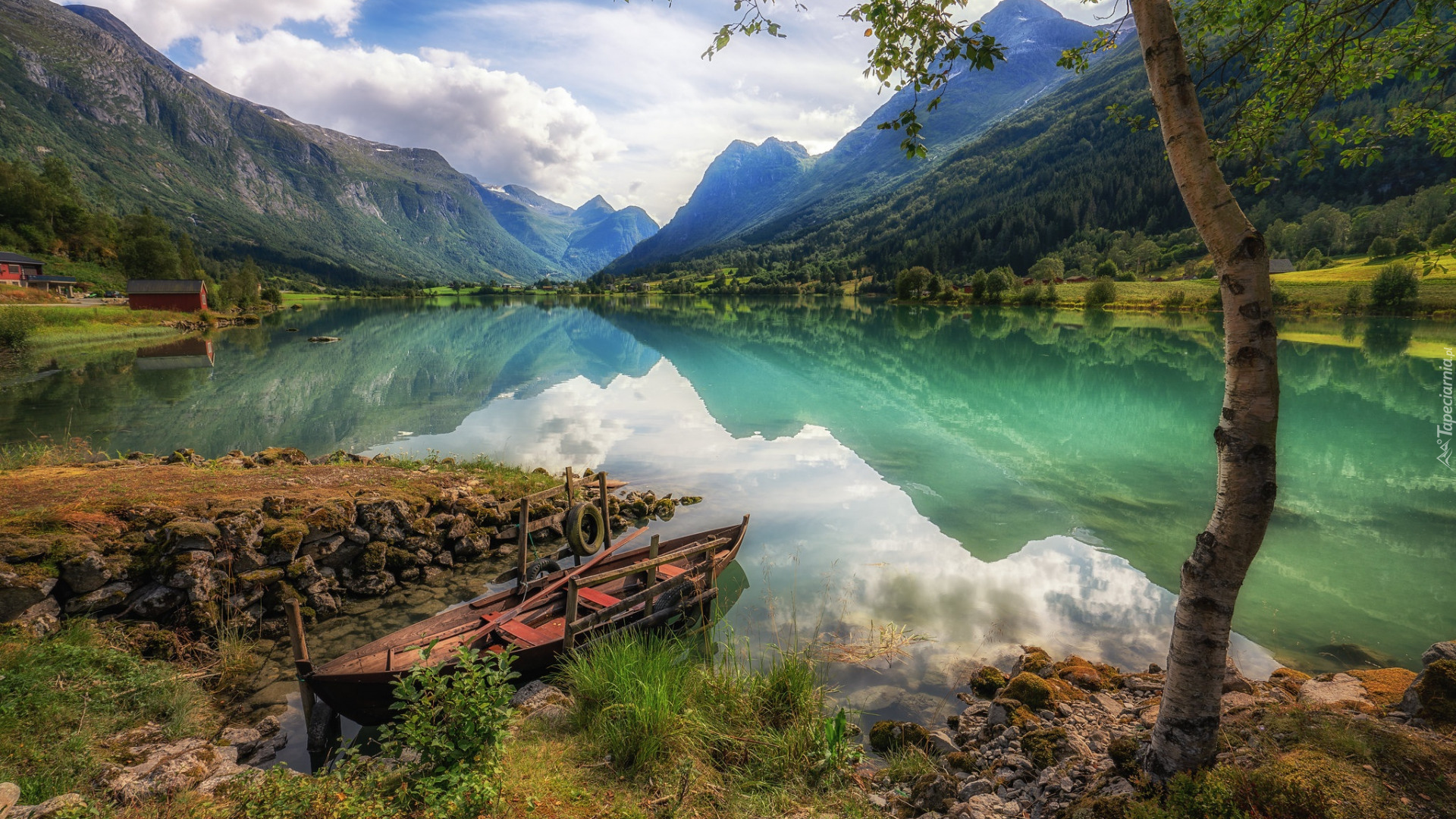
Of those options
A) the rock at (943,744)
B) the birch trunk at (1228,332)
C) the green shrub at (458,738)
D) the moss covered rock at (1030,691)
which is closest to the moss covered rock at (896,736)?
the rock at (943,744)

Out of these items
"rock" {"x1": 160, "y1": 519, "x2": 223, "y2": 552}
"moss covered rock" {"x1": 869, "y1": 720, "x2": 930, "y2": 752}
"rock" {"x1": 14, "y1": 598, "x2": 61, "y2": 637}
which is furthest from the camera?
"rock" {"x1": 160, "y1": 519, "x2": 223, "y2": 552}

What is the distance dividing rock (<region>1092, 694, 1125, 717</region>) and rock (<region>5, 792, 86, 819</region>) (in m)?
10.7

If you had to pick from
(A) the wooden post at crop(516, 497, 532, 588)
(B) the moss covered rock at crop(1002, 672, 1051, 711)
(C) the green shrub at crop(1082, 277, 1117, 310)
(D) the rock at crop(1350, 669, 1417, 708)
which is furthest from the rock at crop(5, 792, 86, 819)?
(C) the green shrub at crop(1082, 277, 1117, 310)

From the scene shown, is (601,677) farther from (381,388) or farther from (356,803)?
(381,388)

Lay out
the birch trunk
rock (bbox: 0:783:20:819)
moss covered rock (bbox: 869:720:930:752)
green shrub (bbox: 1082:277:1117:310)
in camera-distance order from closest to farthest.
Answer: the birch trunk
rock (bbox: 0:783:20:819)
moss covered rock (bbox: 869:720:930:752)
green shrub (bbox: 1082:277:1117:310)

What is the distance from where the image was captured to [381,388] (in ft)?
128

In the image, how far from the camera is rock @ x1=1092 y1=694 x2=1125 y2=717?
25.4 ft

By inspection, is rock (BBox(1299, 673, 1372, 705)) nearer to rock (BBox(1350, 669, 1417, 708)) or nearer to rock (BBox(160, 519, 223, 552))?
rock (BBox(1350, 669, 1417, 708))

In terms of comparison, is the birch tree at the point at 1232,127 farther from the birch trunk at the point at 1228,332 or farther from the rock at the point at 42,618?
the rock at the point at 42,618

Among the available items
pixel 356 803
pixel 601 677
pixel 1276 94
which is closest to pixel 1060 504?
pixel 1276 94

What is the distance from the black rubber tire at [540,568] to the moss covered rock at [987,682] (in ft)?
29.5

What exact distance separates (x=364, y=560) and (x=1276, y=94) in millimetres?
16268

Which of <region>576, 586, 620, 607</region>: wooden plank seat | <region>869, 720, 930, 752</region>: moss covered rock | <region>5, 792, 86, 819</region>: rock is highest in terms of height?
<region>5, 792, 86, 819</region>: rock

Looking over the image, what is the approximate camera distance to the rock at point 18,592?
8.56 m
